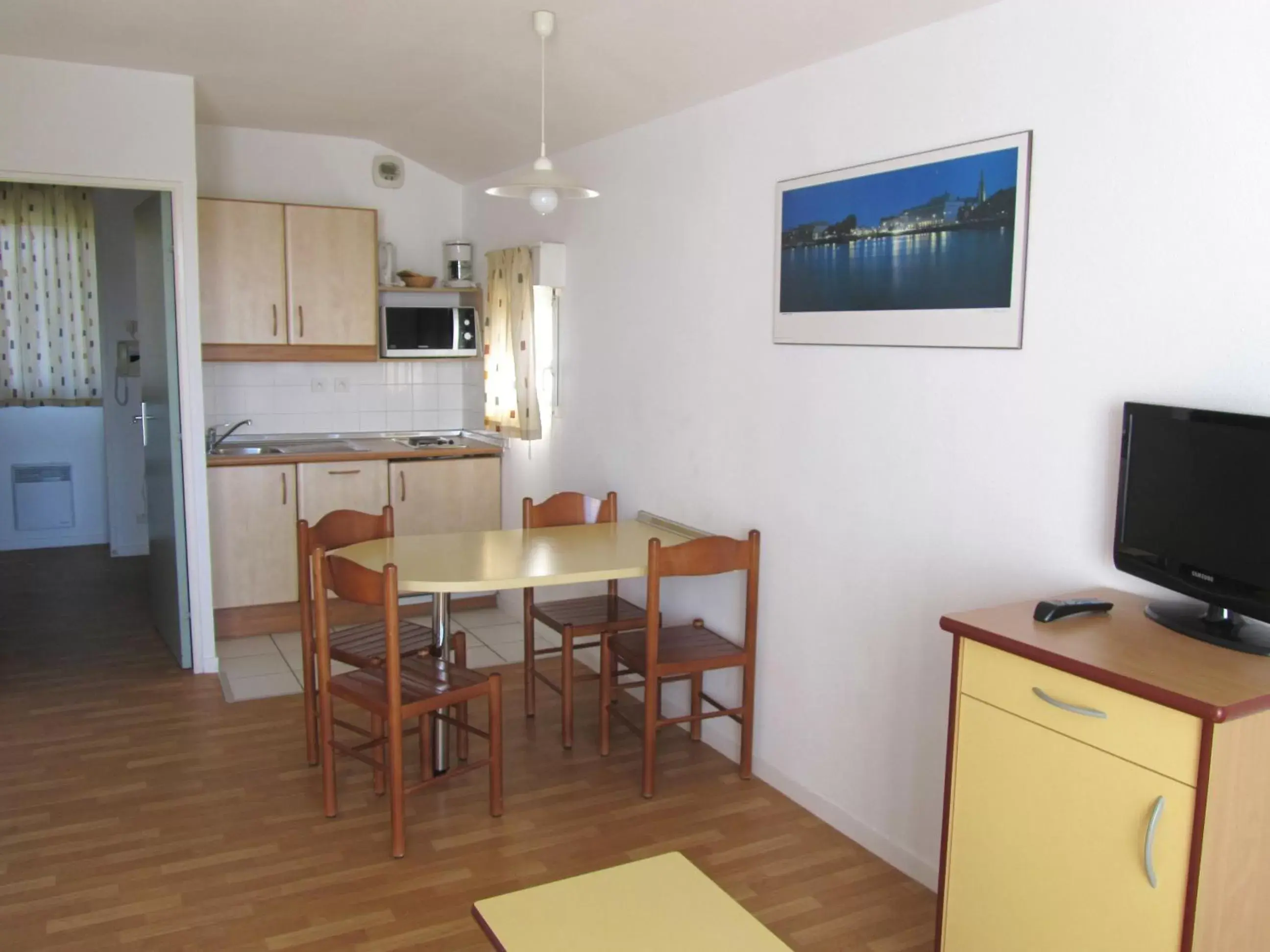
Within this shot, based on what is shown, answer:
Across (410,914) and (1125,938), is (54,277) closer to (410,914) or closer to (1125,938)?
(410,914)

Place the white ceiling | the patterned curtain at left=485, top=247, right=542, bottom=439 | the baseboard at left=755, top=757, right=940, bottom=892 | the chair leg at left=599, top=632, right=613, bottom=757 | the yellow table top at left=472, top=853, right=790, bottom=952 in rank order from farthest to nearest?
the patterned curtain at left=485, top=247, right=542, bottom=439 → the chair leg at left=599, top=632, right=613, bottom=757 → the white ceiling → the baseboard at left=755, top=757, right=940, bottom=892 → the yellow table top at left=472, top=853, right=790, bottom=952

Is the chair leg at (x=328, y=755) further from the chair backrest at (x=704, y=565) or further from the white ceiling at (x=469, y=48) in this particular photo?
the white ceiling at (x=469, y=48)

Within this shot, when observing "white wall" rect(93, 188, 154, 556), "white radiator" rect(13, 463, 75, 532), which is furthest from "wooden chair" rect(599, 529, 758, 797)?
"white radiator" rect(13, 463, 75, 532)

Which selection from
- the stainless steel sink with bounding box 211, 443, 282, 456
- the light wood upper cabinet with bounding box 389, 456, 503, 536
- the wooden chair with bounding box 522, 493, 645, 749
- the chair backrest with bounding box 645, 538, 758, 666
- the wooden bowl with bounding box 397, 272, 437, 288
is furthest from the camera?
the wooden bowl with bounding box 397, 272, 437, 288

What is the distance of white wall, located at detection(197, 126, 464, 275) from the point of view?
209 inches

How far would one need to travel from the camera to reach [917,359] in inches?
112

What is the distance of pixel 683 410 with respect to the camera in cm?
396

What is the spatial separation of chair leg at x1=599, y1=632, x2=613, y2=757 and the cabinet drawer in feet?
5.63

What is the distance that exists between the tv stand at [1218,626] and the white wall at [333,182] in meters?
4.72

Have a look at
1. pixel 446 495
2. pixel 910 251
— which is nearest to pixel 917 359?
pixel 910 251

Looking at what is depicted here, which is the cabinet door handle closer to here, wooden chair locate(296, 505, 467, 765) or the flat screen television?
the flat screen television

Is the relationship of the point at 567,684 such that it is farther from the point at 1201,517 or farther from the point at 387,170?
the point at 387,170

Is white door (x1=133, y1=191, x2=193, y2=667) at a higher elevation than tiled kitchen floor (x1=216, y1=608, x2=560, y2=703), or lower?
higher

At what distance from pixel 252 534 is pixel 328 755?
220 cm
